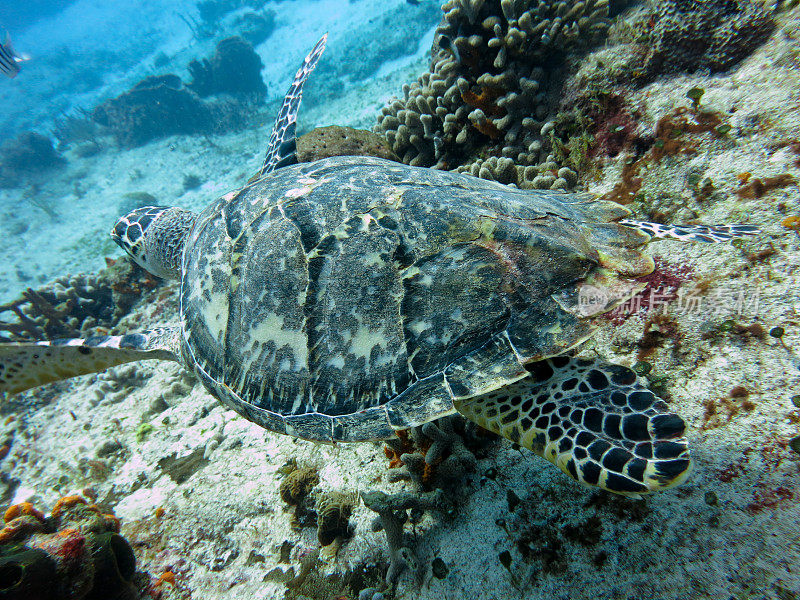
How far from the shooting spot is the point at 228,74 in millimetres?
16297

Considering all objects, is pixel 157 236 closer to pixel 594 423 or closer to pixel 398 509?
pixel 398 509

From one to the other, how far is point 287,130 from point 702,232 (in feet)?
13.8

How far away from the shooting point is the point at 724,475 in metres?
1.35

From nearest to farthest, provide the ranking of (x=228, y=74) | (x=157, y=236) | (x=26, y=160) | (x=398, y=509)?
(x=398, y=509), (x=157, y=236), (x=228, y=74), (x=26, y=160)

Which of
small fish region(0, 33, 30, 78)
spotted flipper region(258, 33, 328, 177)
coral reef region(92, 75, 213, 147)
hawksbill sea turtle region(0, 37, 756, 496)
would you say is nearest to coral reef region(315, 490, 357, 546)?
hawksbill sea turtle region(0, 37, 756, 496)

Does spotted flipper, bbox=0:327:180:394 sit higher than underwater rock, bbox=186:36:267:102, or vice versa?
underwater rock, bbox=186:36:267:102

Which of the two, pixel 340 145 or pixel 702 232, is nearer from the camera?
pixel 702 232

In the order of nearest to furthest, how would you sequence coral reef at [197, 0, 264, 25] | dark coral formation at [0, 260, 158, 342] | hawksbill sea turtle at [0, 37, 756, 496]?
hawksbill sea turtle at [0, 37, 756, 496] < dark coral formation at [0, 260, 158, 342] < coral reef at [197, 0, 264, 25]

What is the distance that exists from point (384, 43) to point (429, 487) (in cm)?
1761

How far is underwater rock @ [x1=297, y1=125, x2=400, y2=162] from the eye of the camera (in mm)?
4051

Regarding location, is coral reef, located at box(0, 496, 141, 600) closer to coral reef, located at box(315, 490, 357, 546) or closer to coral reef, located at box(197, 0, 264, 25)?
coral reef, located at box(315, 490, 357, 546)

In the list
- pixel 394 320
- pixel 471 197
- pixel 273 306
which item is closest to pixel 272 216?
pixel 273 306

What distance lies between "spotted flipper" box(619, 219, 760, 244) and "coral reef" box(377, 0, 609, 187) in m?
1.48

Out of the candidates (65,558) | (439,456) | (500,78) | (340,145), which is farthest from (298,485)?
(500,78)
